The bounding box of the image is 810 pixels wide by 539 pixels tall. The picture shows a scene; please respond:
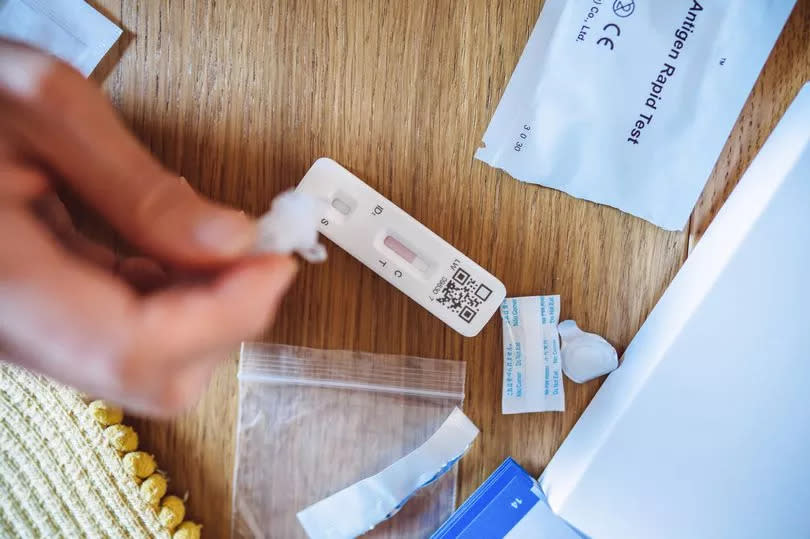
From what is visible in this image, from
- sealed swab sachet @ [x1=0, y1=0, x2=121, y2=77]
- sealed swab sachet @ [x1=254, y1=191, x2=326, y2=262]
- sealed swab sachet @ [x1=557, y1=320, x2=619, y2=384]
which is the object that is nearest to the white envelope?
sealed swab sachet @ [x1=557, y1=320, x2=619, y2=384]

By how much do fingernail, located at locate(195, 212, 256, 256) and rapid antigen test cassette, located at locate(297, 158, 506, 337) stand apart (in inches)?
7.6

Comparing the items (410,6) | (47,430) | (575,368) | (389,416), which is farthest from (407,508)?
(410,6)

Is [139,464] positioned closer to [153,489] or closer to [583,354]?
[153,489]

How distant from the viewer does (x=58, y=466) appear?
1.50 ft

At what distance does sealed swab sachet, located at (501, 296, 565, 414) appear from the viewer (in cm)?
50

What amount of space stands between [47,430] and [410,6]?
432mm

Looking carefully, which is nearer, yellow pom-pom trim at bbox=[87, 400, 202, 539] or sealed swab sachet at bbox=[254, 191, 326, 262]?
sealed swab sachet at bbox=[254, 191, 326, 262]

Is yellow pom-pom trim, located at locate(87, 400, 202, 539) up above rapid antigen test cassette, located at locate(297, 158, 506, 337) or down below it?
below

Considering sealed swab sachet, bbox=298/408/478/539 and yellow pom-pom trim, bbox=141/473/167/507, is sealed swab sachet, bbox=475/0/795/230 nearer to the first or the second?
sealed swab sachet, bbox=298/408/478/539

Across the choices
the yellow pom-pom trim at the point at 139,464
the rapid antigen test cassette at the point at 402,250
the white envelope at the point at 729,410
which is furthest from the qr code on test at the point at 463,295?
the yellow pom-pom trim at the point at 139,464

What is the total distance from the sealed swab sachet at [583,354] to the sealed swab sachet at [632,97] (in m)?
0.11

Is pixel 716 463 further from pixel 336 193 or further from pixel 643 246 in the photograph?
pixel 336 193

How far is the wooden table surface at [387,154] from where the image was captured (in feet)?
1.60

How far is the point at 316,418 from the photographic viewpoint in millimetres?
500
